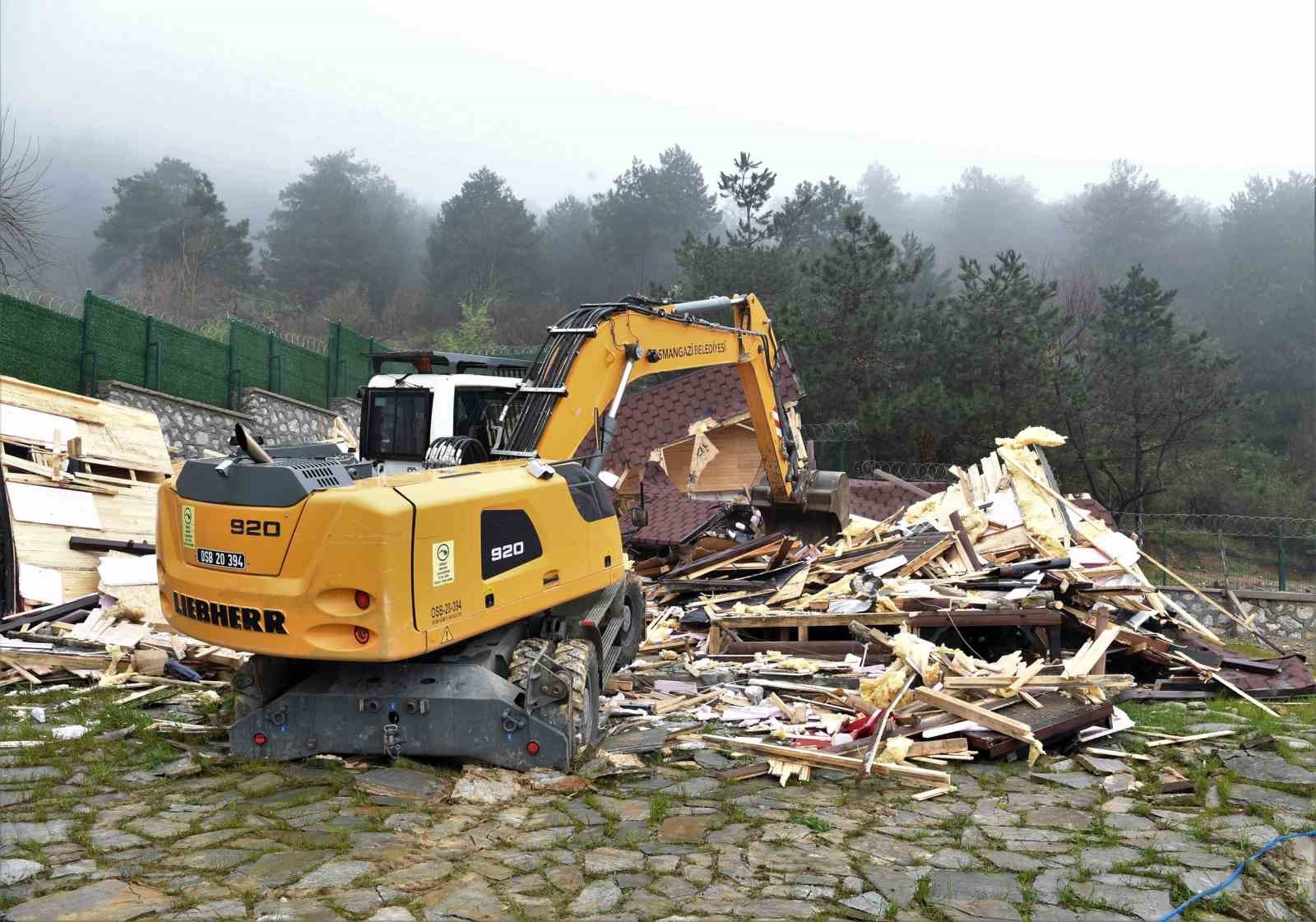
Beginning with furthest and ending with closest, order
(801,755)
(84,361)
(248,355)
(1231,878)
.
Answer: (248,355) → (84,361) → (801,755) → (1231,878)

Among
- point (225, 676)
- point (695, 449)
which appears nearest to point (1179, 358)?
point (695, 449)

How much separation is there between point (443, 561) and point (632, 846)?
1.86m

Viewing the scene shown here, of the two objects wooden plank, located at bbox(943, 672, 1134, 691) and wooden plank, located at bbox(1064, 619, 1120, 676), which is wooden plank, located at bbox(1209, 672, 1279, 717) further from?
wooden plank, located at bbox(943, 672, 1134, 691)

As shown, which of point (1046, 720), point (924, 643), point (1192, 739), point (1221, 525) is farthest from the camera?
point (1221, 525)

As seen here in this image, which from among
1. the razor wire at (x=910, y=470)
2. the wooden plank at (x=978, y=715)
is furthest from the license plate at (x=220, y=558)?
the razor wire at (x=910, y=470)

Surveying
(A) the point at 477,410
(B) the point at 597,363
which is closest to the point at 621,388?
(B) the point at 597,363

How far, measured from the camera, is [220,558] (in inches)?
238

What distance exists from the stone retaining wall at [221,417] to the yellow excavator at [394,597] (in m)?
9.84

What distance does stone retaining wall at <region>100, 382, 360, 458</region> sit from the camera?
16.8 meters

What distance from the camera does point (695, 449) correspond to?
802 inches

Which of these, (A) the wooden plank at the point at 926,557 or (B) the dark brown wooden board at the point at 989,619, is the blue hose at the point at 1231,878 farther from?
(A) the wooden plank at the point at 926,557

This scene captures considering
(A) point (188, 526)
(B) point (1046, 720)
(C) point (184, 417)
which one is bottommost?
(B) point (1046, 720)

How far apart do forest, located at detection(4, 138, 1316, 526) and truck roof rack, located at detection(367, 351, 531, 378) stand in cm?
920

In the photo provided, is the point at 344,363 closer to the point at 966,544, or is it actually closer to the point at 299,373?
the point at 299,373
